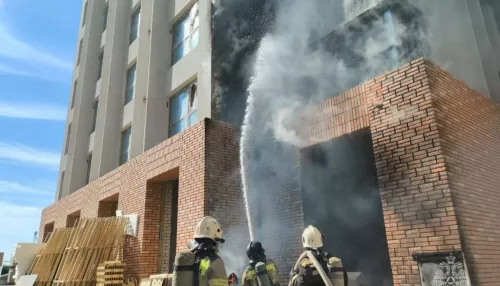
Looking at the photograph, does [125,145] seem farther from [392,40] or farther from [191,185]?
[392,40]

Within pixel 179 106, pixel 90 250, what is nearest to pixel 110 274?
pixel 90 250

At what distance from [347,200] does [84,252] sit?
6894mm

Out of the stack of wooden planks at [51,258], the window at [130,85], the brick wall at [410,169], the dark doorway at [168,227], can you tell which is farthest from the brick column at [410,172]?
the window at [130,85]

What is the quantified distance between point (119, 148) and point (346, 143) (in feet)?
32.8

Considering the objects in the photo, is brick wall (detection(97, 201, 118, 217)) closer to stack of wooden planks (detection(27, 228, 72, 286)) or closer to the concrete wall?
stack of wooden planks (detection(27, 228, 72, 286))

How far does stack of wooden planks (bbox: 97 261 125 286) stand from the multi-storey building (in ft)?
1.14

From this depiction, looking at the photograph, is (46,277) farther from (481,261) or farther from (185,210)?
(481,261)

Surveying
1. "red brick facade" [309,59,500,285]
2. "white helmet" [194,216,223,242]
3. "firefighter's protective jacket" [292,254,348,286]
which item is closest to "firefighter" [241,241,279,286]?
"firefighter's protective jacket" [292,254,348,286]

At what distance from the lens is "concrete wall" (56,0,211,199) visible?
11.7 metres

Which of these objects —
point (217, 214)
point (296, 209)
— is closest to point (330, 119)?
point (296, 209)

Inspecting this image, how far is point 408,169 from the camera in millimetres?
5863

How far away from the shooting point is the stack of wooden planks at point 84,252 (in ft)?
31.9

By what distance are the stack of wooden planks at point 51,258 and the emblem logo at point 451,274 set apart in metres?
9.62

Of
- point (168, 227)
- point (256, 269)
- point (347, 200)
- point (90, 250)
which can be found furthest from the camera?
point (168, 227)
